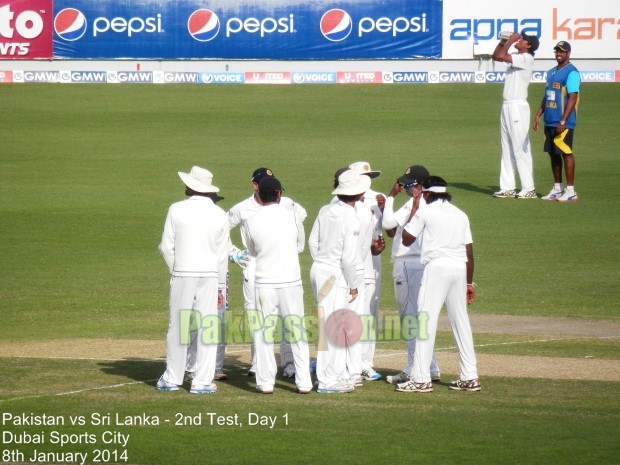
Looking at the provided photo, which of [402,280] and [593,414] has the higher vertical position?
[402,280]

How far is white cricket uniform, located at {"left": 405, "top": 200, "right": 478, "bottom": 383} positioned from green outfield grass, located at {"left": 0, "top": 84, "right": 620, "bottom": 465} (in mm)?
382

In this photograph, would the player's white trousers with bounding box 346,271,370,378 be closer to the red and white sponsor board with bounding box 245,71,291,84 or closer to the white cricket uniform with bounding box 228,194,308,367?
the white cricket uniform with bounding box 228,194,308,367

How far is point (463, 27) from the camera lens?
36.7 metres

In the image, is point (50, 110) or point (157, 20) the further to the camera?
point (157, 20)

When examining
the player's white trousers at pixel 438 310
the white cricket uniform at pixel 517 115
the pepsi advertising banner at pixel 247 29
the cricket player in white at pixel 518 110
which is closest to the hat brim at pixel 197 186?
the player's white trousers at pixel 438 310

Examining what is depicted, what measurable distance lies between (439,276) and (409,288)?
62 cm

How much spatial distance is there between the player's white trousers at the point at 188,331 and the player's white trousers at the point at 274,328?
1.44 feet

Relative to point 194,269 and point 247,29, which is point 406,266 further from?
point 247,29

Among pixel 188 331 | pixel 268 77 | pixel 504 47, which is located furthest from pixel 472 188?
pixel 268 77

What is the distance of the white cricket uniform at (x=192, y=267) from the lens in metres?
11.1

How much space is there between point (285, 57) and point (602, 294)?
2219 centimetres

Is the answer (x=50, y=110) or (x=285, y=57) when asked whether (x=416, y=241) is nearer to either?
(x=50, y=110)

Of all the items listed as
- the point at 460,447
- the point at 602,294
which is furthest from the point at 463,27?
the point at 460,447

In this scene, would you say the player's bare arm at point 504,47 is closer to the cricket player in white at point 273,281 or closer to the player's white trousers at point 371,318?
the player's white trousers at point 371,318
